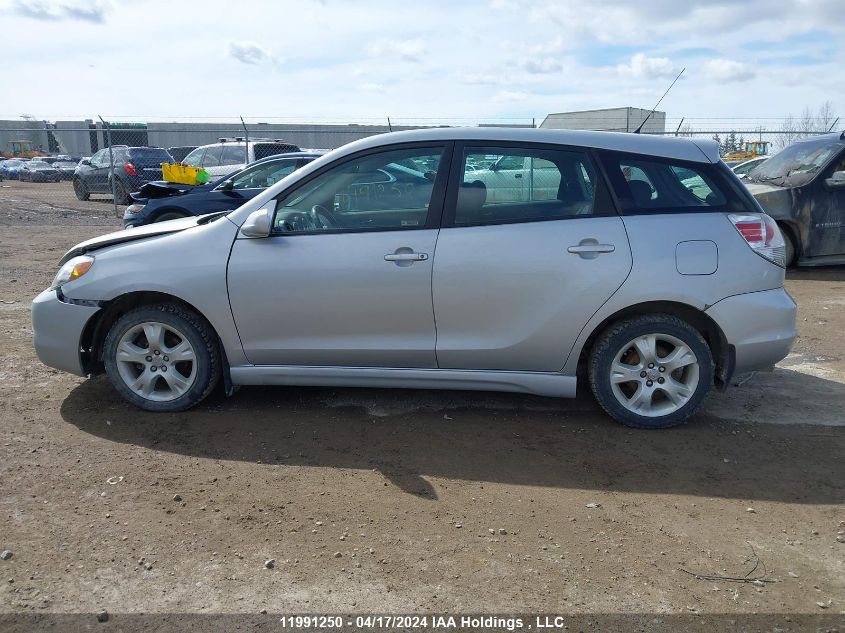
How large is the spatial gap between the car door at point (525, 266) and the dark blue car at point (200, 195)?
6.44 meters

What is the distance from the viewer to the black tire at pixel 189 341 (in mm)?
4539

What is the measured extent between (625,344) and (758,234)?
3.29 feet

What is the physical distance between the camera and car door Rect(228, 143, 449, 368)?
4.33 meters

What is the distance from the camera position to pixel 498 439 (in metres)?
4.30

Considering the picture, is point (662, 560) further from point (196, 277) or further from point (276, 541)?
point (196, 277)

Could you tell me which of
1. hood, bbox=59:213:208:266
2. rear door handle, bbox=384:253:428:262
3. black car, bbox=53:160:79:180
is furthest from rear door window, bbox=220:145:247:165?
black car, bbox=53:160:79:180

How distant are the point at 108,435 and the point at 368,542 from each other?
2.01m

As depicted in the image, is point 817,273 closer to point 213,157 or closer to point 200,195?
point 200,195

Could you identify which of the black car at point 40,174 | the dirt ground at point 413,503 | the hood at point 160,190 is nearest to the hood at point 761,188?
the dirt ground at point 413,503

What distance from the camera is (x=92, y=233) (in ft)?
47.1

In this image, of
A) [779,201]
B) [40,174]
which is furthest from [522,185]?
[40,174]

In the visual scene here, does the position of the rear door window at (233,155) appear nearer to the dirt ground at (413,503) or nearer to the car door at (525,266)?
the dirt ground at (413,503)

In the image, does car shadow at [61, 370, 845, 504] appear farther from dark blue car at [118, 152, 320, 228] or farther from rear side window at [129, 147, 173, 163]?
rear side window at [129, 147, 173, 163]

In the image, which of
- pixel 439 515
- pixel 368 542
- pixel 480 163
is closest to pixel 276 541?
pixel 368 542
